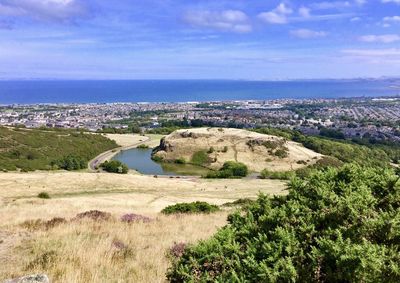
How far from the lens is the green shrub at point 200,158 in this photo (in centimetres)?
11295

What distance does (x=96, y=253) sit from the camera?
9039 mm

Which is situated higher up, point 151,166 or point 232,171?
point 232,171

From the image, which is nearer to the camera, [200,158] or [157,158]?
[200,158]

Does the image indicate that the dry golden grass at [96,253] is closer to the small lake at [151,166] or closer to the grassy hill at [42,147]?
the grassy hill at [42,147]

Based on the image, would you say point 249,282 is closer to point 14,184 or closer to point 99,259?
point 99,259

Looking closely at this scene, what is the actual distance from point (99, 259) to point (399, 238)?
18.0ft

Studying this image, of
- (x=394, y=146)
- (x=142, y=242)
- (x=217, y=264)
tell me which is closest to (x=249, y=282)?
(x=217, y=264)

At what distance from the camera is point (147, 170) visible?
333 ft

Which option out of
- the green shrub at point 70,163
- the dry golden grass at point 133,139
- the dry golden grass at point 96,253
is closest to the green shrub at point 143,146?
the dry golden grass at point 133,139

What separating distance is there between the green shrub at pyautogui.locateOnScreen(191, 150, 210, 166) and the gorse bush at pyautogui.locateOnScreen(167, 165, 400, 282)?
Answer: 346 feet

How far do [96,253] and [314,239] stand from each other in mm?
4940

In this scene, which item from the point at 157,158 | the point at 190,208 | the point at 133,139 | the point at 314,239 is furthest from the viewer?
the point at 133,139

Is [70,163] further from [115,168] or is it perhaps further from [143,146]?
[143,146]

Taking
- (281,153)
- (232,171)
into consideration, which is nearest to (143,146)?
(281,153)
